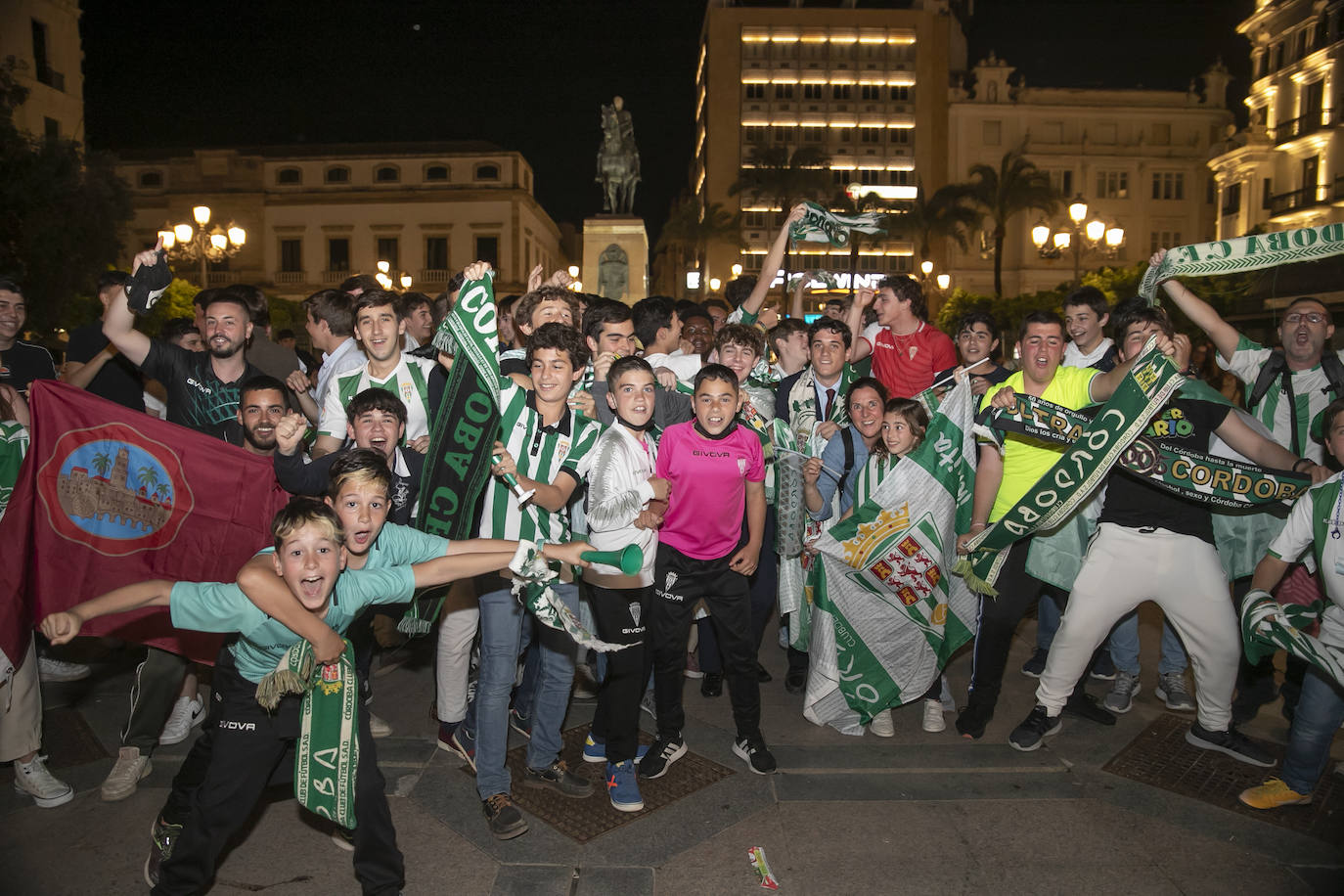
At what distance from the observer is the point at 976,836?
3623 millimetres

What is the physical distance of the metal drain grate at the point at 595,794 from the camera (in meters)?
3.76

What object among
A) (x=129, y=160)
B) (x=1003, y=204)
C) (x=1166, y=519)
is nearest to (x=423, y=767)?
(x=1166, y=519)

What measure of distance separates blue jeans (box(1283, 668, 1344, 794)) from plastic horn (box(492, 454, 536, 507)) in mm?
3555

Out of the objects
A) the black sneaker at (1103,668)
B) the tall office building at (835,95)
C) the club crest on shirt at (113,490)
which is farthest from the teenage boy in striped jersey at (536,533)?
the tall office building at (835,95)

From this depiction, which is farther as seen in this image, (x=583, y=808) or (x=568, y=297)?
(x=568, y=297)

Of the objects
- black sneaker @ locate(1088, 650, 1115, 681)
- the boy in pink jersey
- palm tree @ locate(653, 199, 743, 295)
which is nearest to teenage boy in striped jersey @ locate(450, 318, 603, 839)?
the boy in pink jersey

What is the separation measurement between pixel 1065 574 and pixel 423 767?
3.56 metres

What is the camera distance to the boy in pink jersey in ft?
13.5

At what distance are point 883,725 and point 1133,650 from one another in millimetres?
1698

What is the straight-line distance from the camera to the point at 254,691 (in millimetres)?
2953

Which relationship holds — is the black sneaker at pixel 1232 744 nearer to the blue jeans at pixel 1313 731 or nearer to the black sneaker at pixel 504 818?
the blue jeans at pixel 1313 731

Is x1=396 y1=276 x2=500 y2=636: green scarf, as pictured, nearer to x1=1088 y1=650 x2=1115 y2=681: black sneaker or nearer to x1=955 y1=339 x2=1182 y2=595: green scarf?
x1=955 y1=339 x2=1182 y2=595: green scarf

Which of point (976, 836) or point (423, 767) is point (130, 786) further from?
point (976, 836)

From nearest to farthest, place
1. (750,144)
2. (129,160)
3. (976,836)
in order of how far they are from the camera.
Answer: (976,836)
(129,160)
(750,144)
